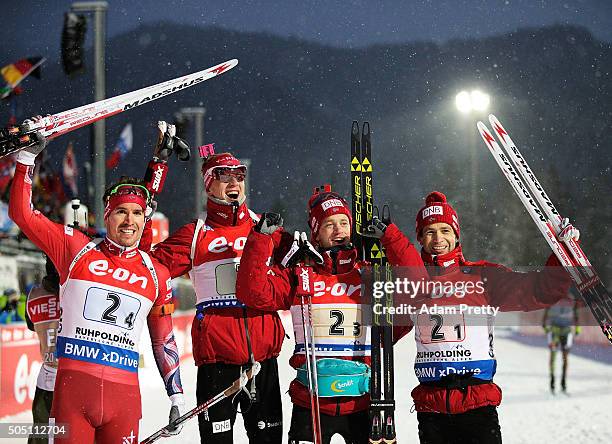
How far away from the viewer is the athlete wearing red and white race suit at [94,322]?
378 cm

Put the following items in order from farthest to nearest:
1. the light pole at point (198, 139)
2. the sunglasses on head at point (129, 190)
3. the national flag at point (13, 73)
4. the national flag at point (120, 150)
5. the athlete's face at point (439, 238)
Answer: the light pole at point (198, 139), the national flag at point (120, 150), the national flag at point (13, 73), the athlete's face at point (439, 238), the sunglasses on head at point (129, 190)

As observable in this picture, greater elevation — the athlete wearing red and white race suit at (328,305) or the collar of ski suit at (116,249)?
the collar of ski suit at (116,249)

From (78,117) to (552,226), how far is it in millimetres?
2906

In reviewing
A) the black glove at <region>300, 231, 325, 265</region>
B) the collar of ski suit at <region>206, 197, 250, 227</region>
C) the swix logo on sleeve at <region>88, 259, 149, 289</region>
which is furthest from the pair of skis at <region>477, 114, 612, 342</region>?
the swix logo on sleeve at <region>88, 259, 149, 289</region>

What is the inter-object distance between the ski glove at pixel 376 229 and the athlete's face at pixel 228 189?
757 millimetres

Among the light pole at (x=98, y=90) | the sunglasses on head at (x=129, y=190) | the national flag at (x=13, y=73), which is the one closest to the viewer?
the sunglasses on head at (x=129, y=190)

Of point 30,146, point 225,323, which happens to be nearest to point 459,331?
point 225,323

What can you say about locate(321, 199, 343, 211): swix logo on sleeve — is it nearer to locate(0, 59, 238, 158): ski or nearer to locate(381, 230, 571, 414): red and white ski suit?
locate(381, 230, 571, 414): red and white ski suit

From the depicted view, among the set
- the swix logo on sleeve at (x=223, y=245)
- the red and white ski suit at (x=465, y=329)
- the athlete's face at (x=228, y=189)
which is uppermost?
the athlete's face at (x=228, y=189)

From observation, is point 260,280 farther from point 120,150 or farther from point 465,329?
point 120,150

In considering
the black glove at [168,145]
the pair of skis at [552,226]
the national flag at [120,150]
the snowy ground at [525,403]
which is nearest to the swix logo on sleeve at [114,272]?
the black glove at [168,145]

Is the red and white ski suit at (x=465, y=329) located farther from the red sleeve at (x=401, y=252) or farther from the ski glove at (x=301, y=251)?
the ski glove at (x=301, y=251)

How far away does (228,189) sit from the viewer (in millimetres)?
4566

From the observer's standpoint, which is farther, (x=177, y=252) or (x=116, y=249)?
(x=177, y=252)
